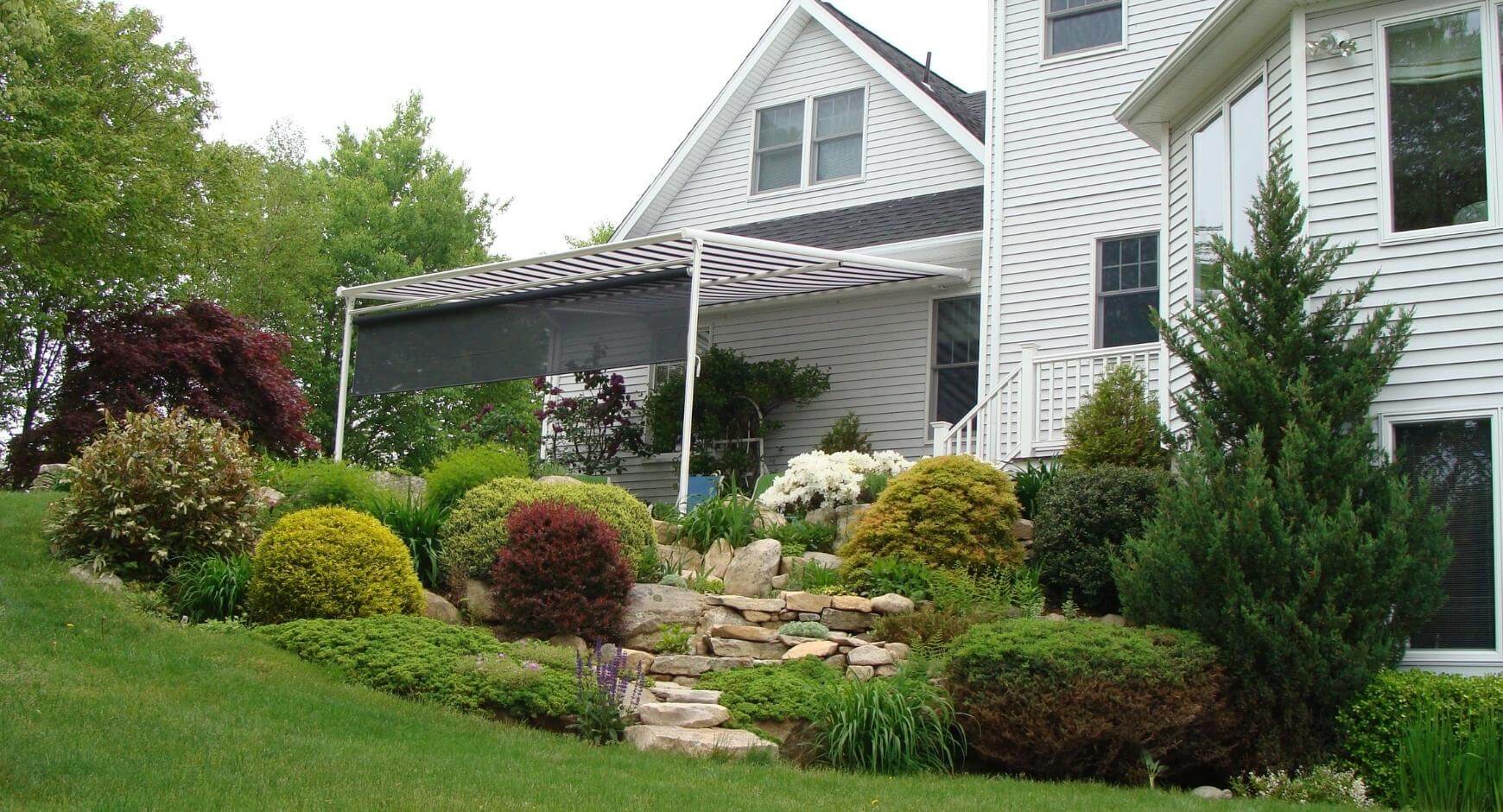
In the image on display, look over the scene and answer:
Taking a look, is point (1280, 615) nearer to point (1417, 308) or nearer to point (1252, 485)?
point (1252, 485)

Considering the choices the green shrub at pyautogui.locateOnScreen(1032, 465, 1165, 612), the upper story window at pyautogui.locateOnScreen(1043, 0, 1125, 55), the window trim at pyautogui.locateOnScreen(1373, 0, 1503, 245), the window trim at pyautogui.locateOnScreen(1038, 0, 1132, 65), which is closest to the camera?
the window trim at pyautogui.locateOnScreen(1373, 0, 1503, 245)

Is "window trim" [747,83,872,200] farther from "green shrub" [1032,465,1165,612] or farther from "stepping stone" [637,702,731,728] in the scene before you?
"stepping stone" [637,702,731,728]

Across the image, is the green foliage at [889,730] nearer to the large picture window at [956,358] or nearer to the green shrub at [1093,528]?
the green shrub at [1093,528]

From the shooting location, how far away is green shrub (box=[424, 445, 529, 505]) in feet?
43.5

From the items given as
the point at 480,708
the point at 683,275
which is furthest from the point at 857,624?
the point at 683,275

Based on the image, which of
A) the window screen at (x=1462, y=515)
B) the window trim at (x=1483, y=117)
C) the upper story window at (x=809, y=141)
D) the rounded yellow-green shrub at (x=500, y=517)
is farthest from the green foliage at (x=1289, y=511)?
the upper story window at (x=809, y=141)

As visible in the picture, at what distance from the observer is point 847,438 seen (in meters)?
17.1

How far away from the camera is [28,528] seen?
12250mm

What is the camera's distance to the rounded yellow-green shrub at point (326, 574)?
10.6 meters

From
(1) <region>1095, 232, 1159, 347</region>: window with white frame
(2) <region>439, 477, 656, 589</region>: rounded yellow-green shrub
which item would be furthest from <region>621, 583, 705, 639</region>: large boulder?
(1) <region>1095, 232, 1159, 347</region>: window with white frame

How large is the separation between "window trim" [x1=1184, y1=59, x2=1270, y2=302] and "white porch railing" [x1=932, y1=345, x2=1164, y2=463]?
126 cm

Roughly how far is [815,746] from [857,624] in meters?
2.21

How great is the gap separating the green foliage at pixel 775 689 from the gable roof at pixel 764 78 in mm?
9539

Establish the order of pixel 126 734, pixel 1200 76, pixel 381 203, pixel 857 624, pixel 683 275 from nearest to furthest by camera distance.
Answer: pixel 126 734
pixel 857 624
pixel 1200 76
pixel 683 275
pixel 381 203
